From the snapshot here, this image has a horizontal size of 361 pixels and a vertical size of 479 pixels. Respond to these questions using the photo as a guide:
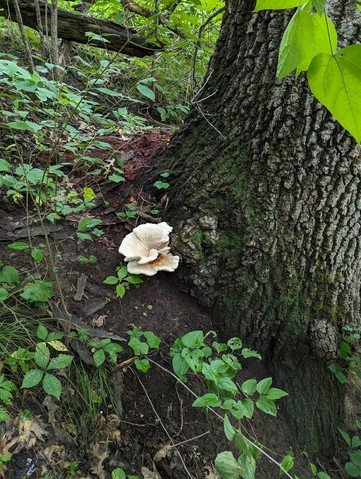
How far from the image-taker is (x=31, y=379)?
1.52m

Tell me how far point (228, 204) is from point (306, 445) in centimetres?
146

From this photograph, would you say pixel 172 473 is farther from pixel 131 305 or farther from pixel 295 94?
pixel 295 94

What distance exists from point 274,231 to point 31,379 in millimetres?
1424

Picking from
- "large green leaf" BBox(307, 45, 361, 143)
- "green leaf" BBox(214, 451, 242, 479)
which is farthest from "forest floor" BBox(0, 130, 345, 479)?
"large green leaf" BBox(307, 45, 361, 143)

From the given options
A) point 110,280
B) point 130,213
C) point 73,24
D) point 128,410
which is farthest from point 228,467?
point 73,24

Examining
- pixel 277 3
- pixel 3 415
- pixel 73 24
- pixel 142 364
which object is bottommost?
pixel 3 415

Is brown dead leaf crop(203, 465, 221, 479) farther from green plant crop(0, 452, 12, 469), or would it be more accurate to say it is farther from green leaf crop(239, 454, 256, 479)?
green plant crop(0, 452, 12, 469)

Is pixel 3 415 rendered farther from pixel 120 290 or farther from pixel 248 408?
pixel 248 408

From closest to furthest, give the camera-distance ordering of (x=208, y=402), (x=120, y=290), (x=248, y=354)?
(x=208, y=402)
(x=248, y=354)
(x=120, y=290)

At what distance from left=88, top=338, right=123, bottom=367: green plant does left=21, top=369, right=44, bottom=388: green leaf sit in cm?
26

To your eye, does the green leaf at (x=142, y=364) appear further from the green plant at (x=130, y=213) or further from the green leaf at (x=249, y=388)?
the green plant at (x=130, y=213)

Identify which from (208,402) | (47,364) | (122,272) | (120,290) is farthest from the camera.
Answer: (122,272)

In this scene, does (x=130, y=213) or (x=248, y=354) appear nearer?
(x=248, y=354)

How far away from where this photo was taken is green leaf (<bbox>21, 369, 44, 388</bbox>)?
150cm
